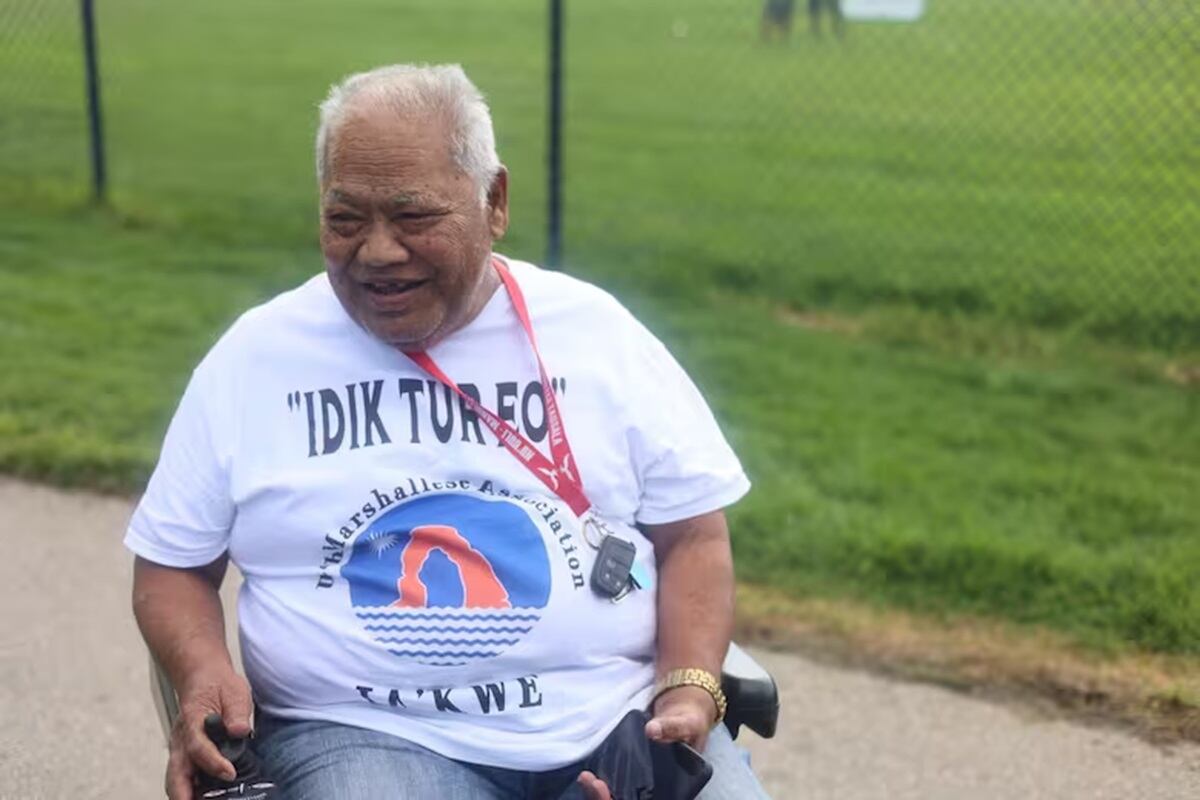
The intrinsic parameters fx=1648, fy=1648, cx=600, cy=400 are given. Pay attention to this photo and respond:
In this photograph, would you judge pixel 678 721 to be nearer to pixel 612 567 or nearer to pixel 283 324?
pixel 612 567

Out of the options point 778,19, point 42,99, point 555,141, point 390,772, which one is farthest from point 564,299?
point 42,99

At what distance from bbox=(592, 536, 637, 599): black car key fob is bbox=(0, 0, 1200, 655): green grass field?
202 cm

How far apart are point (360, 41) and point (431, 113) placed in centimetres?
1556

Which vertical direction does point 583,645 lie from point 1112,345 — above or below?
above

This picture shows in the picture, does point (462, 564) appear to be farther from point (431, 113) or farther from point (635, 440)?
point (431, 113)

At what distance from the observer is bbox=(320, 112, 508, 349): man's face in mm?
2496

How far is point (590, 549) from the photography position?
260 centimetres

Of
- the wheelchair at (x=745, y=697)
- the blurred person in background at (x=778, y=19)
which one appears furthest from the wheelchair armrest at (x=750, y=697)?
the blurred person in background at (x=778, y=19)

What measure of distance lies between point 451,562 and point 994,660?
2.07m

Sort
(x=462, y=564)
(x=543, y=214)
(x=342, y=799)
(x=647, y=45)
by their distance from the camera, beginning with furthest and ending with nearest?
(x=647, y=45) < (x=543, y=214) < (x=462, y=564) < (x=342, y=799)

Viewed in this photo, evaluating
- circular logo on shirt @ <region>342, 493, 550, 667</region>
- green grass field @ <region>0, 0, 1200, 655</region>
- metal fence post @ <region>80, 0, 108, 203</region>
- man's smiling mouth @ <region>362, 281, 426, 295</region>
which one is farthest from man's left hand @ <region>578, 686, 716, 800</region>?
metal fence post @ <region>80, 0, 108, 203</region>

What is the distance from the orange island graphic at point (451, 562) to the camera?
2514 millimetres

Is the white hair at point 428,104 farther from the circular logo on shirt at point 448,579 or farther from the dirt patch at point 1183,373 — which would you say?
the dirt patch at point 1183,373

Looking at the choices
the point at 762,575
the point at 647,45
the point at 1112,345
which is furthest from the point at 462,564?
the point at 647,45
